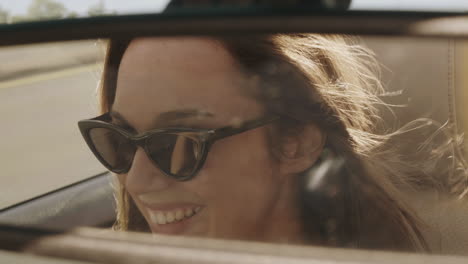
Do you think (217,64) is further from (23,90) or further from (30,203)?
(23,90)

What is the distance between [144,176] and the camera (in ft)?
5.96

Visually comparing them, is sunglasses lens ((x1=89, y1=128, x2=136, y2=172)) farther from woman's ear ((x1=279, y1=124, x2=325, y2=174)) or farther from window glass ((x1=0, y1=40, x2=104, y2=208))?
woman's ear ((x1=279, y1=124, x2=325, y2=174))

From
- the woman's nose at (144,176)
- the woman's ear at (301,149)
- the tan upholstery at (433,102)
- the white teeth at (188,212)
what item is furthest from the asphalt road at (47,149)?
the tan upholstery at (433,102)

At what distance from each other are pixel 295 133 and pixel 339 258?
2.15ft

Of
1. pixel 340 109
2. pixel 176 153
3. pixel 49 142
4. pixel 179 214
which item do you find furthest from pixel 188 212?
pixel 49 142

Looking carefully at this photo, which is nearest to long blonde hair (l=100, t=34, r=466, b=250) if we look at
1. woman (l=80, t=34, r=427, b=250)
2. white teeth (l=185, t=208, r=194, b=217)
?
woman (l=80, t=34, r=427, b=250)

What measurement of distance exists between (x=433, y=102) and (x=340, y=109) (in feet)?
1.01

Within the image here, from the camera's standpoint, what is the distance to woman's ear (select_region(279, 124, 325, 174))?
179cm

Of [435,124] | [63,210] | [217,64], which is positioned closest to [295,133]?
[217,64]

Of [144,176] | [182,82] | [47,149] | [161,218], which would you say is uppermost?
[182,82]

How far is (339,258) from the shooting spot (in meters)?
1.20

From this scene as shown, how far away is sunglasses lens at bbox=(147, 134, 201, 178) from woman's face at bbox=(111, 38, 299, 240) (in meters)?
0.03

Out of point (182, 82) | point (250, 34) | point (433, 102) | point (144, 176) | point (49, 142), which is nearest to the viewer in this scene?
point (250, 34)

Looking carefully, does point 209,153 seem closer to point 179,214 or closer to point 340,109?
point 179,214
